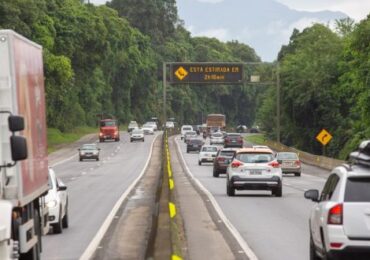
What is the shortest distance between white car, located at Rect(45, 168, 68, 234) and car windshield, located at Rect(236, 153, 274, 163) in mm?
13992

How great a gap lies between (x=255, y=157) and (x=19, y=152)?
82.3 feet

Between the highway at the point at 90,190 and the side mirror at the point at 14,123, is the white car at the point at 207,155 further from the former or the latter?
the side mirror at the point at 14,123

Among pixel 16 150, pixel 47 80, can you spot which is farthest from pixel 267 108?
pixel 16 150

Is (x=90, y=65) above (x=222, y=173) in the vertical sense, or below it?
above

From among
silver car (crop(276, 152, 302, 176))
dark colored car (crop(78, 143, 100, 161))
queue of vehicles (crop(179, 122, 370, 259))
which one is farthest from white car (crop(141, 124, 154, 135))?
queue of vehicles (crop(179, 122, 370, 259))

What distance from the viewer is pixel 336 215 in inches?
521

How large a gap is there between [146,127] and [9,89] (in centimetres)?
12377

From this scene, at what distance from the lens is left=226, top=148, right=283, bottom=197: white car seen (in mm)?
35688

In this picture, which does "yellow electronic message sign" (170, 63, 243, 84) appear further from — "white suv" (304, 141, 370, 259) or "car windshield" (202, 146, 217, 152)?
"white suv" (304, 141, 370, 259)

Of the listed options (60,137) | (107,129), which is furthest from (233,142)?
(60,137)

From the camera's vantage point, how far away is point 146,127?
136 metres

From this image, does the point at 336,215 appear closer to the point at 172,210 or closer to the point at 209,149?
the point at 172,210

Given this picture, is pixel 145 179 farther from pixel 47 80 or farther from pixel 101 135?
pixel 101 135

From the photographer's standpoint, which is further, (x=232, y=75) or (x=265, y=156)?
(x=232, y=75)
